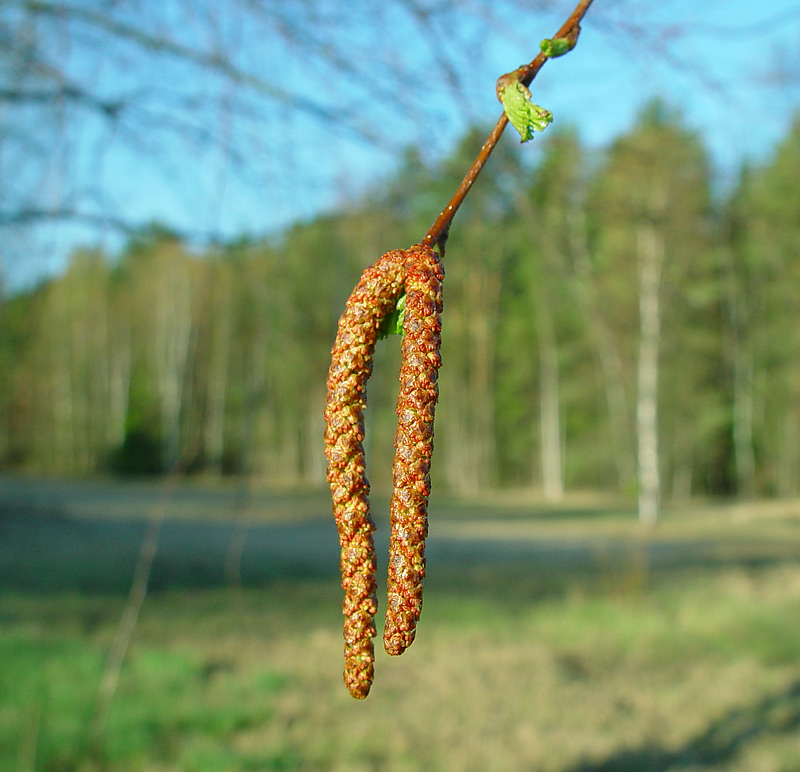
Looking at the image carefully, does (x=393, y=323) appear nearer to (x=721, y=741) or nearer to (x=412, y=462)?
(x=412, y=462)

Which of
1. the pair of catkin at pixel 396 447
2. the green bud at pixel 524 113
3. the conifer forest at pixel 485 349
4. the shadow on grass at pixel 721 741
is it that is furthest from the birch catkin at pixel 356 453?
the shadow on grass at pixel 721 741

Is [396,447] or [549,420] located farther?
[549,420]

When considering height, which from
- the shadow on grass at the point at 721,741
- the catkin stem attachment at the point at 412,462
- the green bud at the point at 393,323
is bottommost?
the shadow on grass at the point at 721,741

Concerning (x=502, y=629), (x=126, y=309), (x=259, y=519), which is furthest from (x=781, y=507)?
(x=126, y=309)

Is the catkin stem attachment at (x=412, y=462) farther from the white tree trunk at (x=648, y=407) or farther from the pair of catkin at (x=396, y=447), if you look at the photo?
the white tree trunk at (x=648, y=407)

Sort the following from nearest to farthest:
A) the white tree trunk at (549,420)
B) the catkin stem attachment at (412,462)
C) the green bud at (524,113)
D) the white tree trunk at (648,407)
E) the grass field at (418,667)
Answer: the catkin stem attachment at (412,462)
the green bud at (524,113)
the grass field at (418,667)
the white tree trunk at (648,407)
the white tree trunk at (549,420)

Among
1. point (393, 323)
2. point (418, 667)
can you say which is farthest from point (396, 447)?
point (418, 667)

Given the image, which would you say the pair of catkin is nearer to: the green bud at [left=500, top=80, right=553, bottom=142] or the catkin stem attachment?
the catkin stem attachment

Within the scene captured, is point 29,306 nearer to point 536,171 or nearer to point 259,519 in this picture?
point 536,171
